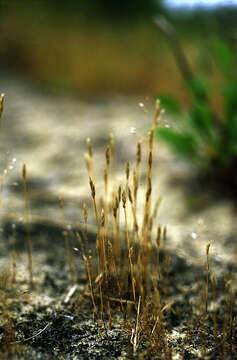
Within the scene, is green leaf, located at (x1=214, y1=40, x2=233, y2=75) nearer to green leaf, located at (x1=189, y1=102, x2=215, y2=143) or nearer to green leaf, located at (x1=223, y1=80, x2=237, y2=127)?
green leaf, located at (x1=223, y1=80, x2=237, y2=127)

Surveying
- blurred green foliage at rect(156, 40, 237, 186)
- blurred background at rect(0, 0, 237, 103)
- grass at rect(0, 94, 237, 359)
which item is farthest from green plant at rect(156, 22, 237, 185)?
blurred background at rect(0, 0, 237, 103)

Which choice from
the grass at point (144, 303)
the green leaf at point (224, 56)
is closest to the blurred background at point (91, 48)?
the green leaf at point (224, 56)

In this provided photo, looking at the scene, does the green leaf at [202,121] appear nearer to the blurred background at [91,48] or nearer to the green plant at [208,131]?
the green plant at [208,131]

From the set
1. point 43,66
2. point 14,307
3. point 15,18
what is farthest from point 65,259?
point 15,18

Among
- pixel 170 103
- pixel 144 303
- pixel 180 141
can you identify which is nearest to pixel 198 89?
pixel 170 103

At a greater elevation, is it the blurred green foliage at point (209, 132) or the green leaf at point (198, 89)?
the green leaf at point (198, 89)

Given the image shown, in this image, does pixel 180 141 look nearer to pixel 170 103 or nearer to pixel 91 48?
pixel 170 103

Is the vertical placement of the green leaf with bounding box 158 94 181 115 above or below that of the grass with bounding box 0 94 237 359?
above
